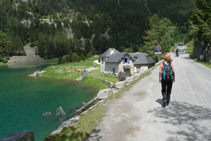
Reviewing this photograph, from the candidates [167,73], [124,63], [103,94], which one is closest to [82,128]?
[103,94]

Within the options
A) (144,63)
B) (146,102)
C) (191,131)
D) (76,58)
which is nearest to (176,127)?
(191,131)

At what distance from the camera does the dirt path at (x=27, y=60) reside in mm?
136375

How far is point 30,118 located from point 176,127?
856 inches

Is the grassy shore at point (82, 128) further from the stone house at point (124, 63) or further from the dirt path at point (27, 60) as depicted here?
the dirt path at point (27, 60)

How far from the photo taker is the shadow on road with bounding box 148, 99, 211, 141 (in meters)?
5.76

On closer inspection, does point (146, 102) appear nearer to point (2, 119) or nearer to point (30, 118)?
point (30, 118)

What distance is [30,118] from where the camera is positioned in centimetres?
2259

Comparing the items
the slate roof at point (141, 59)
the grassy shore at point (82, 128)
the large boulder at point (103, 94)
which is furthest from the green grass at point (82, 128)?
the slate roof at point (141, 59)

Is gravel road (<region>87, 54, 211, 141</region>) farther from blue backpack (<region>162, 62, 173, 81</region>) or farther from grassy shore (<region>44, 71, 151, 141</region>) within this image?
blue backpack (<region>162, 62, 173, 81</region>)

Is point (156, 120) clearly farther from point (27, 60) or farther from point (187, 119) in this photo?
point (27, 60)

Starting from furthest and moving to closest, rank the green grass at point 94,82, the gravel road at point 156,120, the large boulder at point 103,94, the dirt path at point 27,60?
1. the dirt path at point 27,60
2. the green grass at point 94,82
3. the large boulder at point 103,94
4. the gravel road at point 156,120

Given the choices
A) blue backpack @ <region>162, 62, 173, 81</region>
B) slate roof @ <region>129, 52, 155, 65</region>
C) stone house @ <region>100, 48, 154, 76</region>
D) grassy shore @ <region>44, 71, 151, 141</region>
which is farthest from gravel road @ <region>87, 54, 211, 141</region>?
slate roof @ <region>129, 52, 155, 65</region>

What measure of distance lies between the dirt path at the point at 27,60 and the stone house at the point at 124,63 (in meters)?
99.9

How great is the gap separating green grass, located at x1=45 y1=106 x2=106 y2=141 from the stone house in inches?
1645
